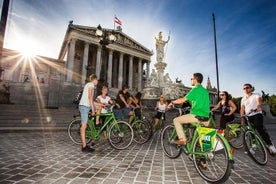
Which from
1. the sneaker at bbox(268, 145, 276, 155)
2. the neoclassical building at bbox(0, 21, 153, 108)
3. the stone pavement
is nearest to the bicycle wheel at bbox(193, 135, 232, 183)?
the stone pavement

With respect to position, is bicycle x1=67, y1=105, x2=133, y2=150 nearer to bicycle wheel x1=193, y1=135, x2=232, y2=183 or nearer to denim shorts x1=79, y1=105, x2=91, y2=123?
denim shorts x1=79, y1=105, x2=91, y2=123

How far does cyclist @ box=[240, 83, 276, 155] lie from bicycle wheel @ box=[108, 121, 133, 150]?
3513mm

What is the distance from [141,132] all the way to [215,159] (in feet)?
10.9

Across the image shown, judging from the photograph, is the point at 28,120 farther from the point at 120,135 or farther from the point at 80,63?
the point at 80,63

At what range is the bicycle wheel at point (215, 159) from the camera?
267 centimetres

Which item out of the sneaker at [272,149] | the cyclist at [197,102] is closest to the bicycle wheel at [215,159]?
the cyclist at [197,102]

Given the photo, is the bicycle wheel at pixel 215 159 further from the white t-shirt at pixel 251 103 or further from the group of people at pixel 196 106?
the white t-shirt at pixel 251 103

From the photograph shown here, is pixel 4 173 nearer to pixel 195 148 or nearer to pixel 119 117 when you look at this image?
pixel 195 148

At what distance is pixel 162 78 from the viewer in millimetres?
26109

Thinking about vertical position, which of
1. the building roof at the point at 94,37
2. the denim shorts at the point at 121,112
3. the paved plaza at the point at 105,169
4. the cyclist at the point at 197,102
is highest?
the building roof at the point at 94,37

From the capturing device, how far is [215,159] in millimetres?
3057

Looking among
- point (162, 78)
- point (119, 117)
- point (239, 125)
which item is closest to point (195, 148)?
point (239, 125)

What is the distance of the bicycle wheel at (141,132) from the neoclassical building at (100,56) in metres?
26.5

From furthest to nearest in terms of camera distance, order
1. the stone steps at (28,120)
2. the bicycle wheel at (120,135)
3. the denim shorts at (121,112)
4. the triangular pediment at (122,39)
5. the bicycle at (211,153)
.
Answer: the triangular pediment at (122,39), the stone steps at (28,120), the denim shorts at (121,112), the bicycle wheel at (120,135), the bicycle at (211,153)
